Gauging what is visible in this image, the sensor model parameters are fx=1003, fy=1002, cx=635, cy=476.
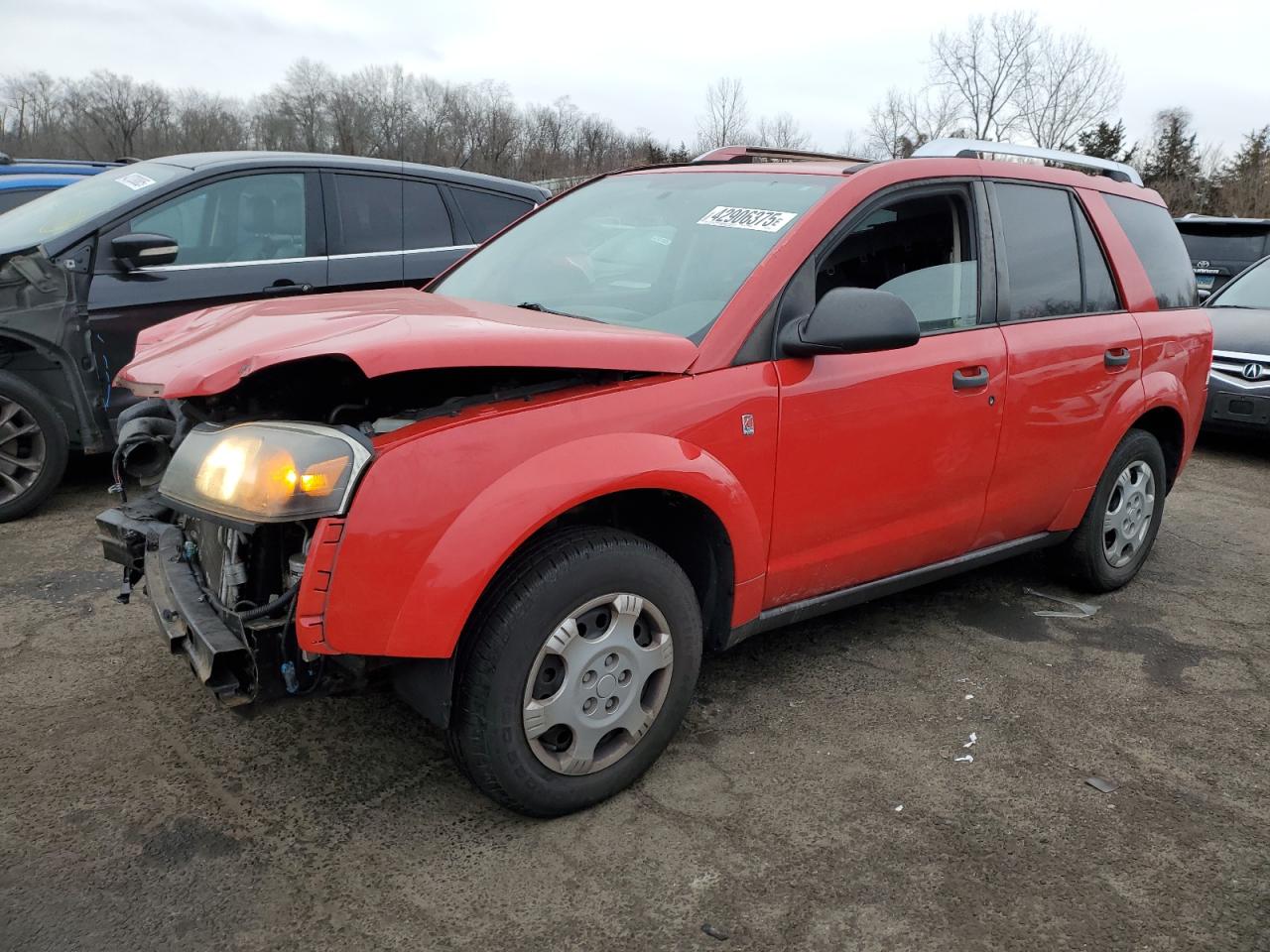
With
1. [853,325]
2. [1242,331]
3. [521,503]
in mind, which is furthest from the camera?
[1242,331]

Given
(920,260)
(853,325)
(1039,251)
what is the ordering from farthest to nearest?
(1039,251)
(920,260)
(853,325)

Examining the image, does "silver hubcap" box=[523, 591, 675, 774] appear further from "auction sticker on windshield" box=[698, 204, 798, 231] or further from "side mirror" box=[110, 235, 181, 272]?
"side mirror" box=[110, 235, 181, 272]

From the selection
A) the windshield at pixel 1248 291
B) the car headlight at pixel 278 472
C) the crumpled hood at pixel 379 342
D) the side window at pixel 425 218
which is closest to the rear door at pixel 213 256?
the side window at pixel 425 218

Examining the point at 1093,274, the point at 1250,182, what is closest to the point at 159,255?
the point at 1093,274

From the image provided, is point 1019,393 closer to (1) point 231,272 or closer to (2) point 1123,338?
(2) point 1123,338

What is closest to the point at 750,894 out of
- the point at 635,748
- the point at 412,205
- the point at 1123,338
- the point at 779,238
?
the point at 635,748

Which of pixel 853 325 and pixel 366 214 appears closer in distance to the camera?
pixel 853 325

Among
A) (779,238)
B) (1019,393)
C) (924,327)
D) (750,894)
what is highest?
(779,238)

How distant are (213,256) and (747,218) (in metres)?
3.33

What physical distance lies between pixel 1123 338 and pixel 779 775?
7.78 ft

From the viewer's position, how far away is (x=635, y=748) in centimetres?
270

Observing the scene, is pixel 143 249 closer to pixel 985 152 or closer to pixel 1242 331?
pixel 985 152

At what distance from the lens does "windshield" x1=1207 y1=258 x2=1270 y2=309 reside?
26.8ft

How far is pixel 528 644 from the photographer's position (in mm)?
2365
